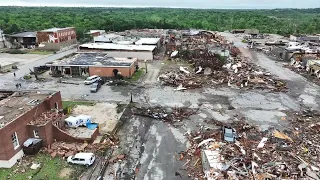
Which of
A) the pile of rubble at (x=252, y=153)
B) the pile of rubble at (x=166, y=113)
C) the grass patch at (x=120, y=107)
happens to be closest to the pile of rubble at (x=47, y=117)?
the grass patch at (x=120, y=107)

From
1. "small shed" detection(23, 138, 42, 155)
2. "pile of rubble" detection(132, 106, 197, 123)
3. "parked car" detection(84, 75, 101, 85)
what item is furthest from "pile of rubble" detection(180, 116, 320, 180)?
"parked car" detection(84, 75, 101, 85)

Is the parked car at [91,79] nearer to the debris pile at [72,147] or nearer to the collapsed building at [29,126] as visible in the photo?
the collapsed building at [29,126]

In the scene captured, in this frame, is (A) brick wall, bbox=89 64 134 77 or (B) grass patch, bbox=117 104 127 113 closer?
(B) grass patch, bbox=117 104 127 113

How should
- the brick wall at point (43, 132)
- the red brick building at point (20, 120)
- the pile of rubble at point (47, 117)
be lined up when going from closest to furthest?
the red brick building at point (20, 120) → the brick wall at point (43, 132) → the pile of rubble at point (47, 117)

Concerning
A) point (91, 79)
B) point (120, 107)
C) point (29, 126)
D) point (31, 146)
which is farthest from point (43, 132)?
point (91, 79)

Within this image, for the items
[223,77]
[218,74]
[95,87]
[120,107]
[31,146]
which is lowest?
[120,107]

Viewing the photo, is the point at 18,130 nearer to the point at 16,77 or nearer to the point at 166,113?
the point at 166,113

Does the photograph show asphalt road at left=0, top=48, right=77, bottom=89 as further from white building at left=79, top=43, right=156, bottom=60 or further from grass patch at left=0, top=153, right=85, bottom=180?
grass patch at left=0, top=153, right=85, bottom=180
